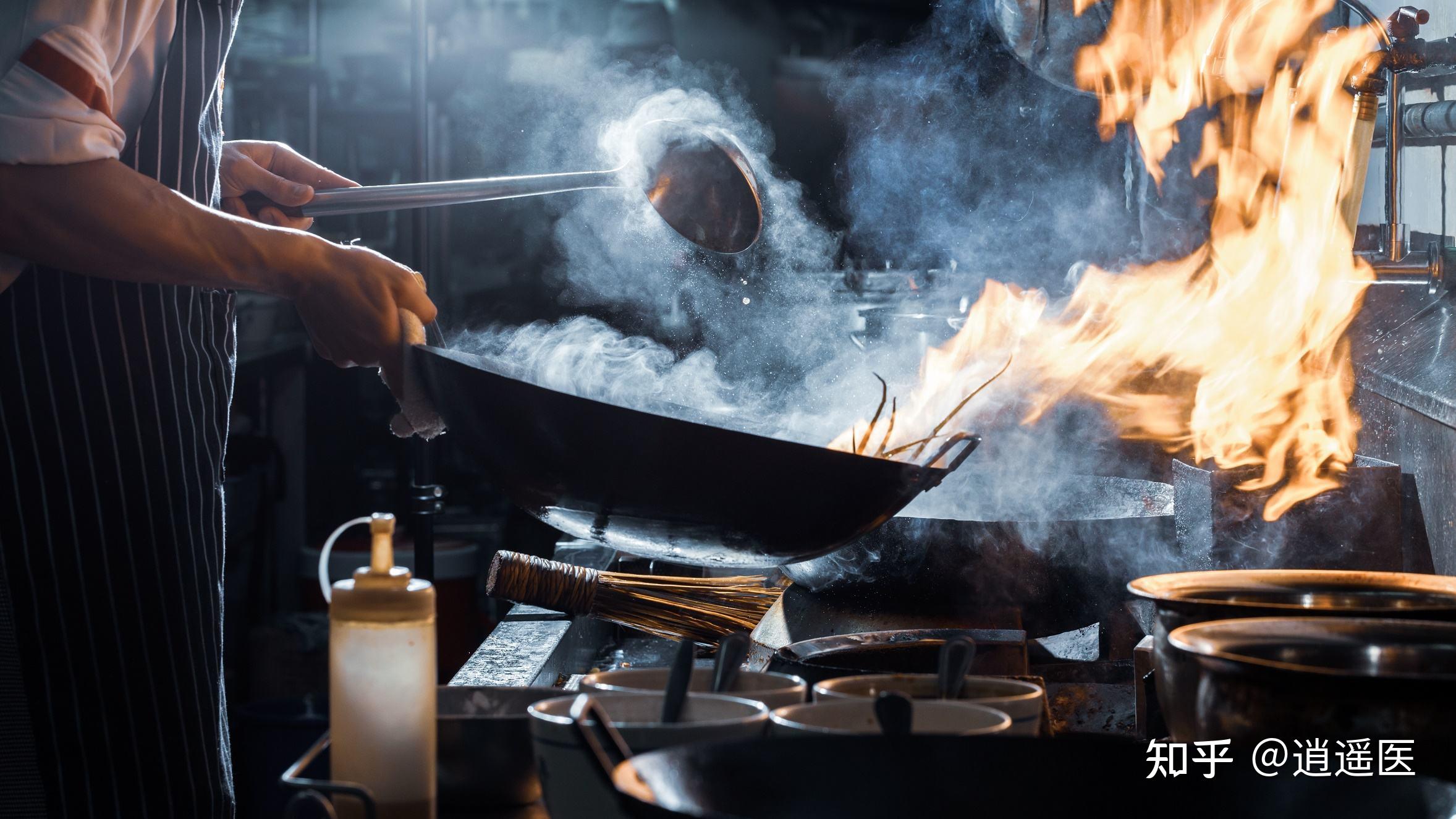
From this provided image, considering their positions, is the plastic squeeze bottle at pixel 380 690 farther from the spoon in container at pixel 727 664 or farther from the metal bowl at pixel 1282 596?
the metal bowl at pixel 1282 596

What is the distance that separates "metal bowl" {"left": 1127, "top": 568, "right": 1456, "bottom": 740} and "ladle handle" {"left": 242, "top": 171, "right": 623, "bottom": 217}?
38.7 inches

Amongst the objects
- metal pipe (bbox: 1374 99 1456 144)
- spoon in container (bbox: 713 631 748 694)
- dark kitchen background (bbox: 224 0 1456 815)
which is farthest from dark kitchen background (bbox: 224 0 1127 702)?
spoon in container (bbox: 713 631 748 694)

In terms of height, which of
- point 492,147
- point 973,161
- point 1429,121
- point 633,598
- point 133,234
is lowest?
point 633,598

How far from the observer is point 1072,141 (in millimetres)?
5281

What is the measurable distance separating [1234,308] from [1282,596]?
148cm

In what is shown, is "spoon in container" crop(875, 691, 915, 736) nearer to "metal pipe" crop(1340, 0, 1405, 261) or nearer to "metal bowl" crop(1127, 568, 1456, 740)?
"metal bowl" crop(1127, 568, 1456, 740)

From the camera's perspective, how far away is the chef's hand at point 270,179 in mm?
1779

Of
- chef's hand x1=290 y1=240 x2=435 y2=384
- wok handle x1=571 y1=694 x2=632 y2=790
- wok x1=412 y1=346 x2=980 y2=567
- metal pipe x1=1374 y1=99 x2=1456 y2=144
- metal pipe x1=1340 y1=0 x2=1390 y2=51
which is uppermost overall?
metal pipe x1=1340 y1=0 x2=1390 y2=51

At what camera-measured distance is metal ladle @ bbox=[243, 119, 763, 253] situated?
174 cm

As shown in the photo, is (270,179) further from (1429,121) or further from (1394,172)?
(1429,121)

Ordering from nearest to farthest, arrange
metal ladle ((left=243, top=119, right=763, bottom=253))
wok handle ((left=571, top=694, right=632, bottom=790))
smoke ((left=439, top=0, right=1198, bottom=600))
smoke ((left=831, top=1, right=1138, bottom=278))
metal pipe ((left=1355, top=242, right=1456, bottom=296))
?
1. wok handle ((left=571, top=694, right=632, bottom=790))
2. metal ladle ((left=243, top=119, right=763, bottom=253))
3. metal pipe ((left=1355, top=242, right=1456, bottom=296))
4. smoke ((left=439, top=0, right=1198, bottom=600))
5. smoke ((left=831, top=1, right=1138, bottom=278))

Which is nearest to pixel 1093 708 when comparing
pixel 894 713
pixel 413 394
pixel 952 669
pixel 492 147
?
pixel 952 669

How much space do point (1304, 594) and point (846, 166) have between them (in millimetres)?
4849

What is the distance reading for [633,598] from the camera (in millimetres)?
1950
